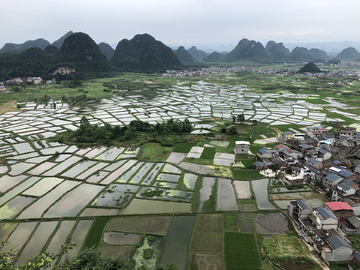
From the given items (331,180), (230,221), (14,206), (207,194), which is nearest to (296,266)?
(230,221)

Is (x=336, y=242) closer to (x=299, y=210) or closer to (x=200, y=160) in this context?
(x=299, y=210)

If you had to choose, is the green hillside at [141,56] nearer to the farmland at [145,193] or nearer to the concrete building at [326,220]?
the farmland at [145,193]

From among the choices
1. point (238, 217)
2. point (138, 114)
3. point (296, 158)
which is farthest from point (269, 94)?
point (238, 217)

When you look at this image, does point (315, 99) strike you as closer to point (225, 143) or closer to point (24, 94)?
point (225, 143)

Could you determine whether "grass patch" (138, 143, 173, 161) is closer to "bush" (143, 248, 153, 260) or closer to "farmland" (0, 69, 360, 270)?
"farmland" (0, 69, 360, 270)

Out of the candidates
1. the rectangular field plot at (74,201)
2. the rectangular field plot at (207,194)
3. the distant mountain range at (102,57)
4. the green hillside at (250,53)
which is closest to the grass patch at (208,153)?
the rectangular field plot at (207,194)

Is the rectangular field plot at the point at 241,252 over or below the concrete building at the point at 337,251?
below
